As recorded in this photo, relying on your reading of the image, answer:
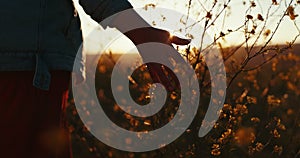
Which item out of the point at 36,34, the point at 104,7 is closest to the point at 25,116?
the point at 36,34

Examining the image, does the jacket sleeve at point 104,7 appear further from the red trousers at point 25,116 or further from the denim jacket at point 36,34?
the red trousers at point 25,116

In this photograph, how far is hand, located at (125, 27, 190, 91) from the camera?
1.82 m

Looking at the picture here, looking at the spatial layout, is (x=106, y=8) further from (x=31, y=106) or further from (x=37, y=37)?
(x=31, y=106)

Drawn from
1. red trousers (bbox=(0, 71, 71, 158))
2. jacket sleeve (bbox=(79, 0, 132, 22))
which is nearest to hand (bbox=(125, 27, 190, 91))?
jacket sleeve (bbox=(79, 0, 132, 22))

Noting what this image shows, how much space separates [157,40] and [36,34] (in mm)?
357

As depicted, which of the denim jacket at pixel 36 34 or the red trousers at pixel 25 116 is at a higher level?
the denim jacket at pixel 36 34

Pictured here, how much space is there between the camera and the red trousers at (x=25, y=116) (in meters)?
1.95

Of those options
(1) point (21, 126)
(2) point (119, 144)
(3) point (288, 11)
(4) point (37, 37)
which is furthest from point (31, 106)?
(2) point (119, 144)

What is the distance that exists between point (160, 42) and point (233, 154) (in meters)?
3.17

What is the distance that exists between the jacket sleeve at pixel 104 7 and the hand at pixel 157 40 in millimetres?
76

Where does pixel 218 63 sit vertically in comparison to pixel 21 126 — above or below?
above

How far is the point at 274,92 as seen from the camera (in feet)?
24.1

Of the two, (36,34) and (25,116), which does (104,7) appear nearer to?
(36,34)

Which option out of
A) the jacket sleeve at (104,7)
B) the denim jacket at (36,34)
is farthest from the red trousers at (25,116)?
the jacket sleeve at (104,7)
